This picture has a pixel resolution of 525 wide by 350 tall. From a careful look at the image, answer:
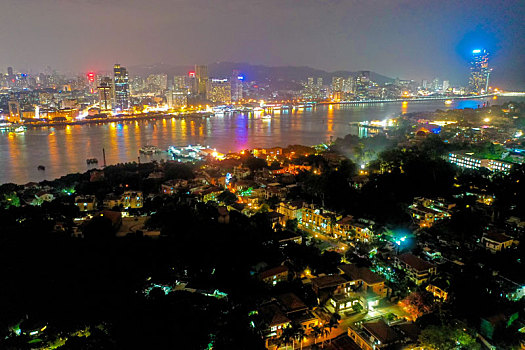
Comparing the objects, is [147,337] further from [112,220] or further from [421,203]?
[421,203]

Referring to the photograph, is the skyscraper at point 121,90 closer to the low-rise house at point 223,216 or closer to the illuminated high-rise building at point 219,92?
the illuminated high-rise building at point 219,92

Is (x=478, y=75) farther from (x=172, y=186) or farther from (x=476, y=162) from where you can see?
(x=172, y=186)

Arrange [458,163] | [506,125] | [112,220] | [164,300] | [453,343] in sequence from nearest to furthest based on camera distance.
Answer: [453,343], [164,300], [112,220], [458,163], [506,125]

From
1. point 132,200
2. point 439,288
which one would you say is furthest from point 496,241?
point 132,200

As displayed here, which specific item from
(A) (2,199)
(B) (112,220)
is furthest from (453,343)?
(A) (2,199)

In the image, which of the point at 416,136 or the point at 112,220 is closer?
the point at 112,220

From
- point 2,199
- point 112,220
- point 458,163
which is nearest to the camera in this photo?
point 112,220

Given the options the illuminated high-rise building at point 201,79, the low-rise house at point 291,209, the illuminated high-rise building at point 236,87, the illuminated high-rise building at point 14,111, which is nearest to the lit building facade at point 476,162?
the low-rise house at point 291,209
